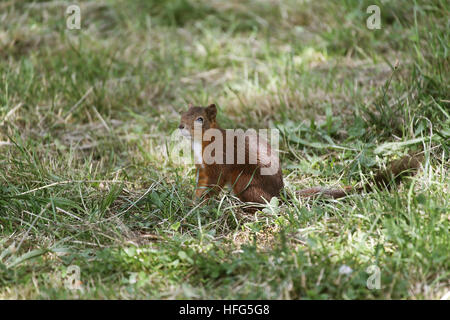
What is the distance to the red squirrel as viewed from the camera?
3213 mm

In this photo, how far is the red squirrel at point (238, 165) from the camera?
126 inches

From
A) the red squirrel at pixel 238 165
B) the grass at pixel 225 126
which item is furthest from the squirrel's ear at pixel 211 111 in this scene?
the grass at pixel 225 126

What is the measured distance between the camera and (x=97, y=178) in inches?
143

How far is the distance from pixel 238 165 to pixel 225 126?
103 cm

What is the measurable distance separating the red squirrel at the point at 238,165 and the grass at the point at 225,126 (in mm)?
94

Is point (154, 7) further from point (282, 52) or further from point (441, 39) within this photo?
point (441, 39)

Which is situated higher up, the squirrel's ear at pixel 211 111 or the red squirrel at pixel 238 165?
the squirrel's ear at pixel 211 111

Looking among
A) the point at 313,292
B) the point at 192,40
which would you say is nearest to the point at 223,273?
the point at 313,292

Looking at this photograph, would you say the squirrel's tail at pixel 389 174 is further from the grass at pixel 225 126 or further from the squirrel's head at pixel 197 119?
the squirrel's head at pixel 197 119

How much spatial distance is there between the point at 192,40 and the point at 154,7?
71 cm

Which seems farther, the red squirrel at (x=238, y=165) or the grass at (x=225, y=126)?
the red squirrel at (x=238, y=165)

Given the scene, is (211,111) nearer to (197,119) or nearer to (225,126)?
(197,119)

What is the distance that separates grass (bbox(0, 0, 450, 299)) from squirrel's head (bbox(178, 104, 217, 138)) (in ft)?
0.98

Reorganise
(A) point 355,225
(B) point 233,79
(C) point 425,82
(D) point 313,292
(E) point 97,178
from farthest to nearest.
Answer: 1. (B) point 233,79
2. (C) point 425,82
3. (E) point 97,178
4. (A) point 355,225
5. (D) point 313,292
